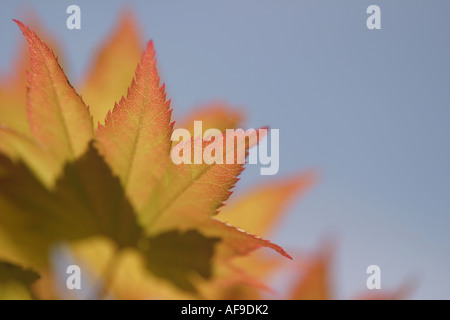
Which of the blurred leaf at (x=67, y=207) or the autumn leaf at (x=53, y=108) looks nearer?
the autumn leaf at (x=53, y=108)

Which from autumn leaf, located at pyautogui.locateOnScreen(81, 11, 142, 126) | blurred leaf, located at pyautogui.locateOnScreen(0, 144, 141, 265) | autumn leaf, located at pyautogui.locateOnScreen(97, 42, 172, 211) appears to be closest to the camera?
autumn leaf, located at pyautogui.locateOnScreen(97, 42, 172, 211)

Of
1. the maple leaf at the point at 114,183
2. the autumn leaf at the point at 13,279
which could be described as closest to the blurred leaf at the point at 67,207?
the maple leaf at the point at 114,183

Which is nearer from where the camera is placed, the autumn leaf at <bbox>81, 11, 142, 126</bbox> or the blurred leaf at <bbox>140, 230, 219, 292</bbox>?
the blurred leaf at <bbox>140, 230, 219, 292</bbox>

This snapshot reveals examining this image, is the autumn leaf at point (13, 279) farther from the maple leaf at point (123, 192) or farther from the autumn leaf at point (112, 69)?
the autumn leaf at point (112, 69)

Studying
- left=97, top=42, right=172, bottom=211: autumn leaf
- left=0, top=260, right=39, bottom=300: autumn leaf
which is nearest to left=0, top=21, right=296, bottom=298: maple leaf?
left=97, top=42, right=172, bottom=211: autumn leaf

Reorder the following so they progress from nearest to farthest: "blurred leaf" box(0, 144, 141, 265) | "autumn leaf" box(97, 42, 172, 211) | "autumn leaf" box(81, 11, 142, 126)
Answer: "autumn leaf" box(97, 42, 172, 211) < "blurred leaf" box(0, 144, 141, 265) < "autumn leaf" box(81, 11, 142, 126)

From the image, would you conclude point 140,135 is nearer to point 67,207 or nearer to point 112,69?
point 67,207

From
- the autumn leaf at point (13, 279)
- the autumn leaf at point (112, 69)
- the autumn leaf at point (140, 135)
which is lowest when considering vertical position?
the autumn leaf at point (13, 279)

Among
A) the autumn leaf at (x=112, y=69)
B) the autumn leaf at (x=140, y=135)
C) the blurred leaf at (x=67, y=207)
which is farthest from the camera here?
the autumn leaf at (x=112, y=69)

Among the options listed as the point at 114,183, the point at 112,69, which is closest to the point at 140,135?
the point at 114,183

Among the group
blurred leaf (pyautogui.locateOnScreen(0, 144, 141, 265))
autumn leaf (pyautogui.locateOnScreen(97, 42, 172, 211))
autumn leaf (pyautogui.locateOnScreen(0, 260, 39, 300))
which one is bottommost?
autumn leaf (pyautogui.locateOnScreen(0, 260, 39, 300))

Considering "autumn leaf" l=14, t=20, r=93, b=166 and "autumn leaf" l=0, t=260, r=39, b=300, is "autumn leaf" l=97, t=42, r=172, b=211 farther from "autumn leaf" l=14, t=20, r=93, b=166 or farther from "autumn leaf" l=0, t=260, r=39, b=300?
"autumn leaf" l=0, t=260, r=39, b=300
